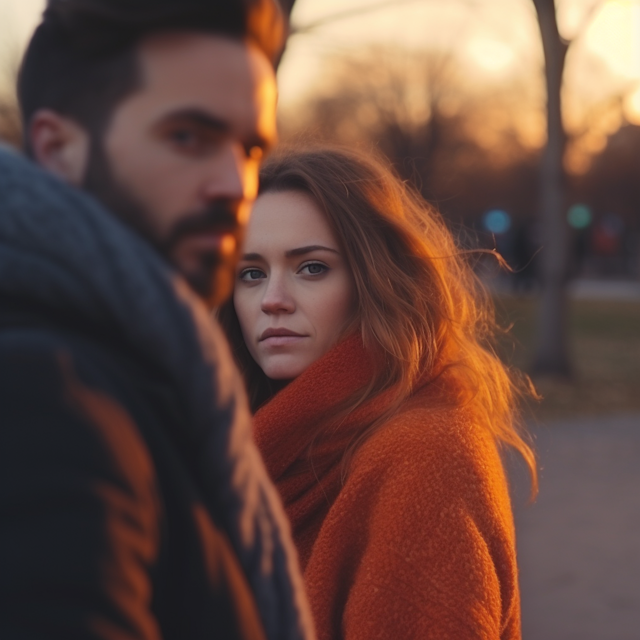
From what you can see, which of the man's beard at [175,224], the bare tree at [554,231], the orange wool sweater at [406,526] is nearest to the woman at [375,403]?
the orange wool sweater at [406,526]

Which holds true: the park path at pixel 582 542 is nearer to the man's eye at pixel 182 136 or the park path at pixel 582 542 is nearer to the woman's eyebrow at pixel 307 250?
the woman's eyebrow at pixel 307 250

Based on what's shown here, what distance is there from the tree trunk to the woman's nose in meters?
11.0

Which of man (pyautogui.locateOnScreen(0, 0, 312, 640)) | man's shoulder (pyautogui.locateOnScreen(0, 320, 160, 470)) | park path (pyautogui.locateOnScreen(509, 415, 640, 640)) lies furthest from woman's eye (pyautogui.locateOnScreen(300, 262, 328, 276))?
man's shoulder (pyautogui.locateOnScreen(0, 320, 160, 470))

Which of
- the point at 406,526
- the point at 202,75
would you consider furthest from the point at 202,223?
the point at 406,526

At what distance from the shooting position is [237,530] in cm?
103

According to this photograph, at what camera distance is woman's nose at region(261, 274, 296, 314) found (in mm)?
2422

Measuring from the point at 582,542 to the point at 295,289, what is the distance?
14.4 ft

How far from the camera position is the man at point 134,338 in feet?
2.72

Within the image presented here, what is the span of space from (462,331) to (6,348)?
1.93 m

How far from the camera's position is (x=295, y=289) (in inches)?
96.0

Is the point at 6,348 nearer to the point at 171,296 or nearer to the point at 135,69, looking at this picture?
the point at 171,296

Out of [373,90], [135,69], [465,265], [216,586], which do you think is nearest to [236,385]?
[216,586]

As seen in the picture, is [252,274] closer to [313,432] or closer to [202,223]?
[313,432]

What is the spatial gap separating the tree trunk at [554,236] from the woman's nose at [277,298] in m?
11.0
